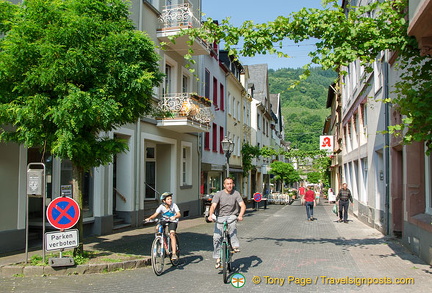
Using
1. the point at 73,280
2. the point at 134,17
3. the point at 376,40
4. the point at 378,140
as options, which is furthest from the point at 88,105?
the point at 378,140

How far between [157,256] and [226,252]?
1.32 metres

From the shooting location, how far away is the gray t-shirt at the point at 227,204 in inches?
321

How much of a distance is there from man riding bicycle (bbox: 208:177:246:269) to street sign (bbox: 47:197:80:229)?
2549 millimetres

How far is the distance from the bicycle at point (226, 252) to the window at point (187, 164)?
13327mm

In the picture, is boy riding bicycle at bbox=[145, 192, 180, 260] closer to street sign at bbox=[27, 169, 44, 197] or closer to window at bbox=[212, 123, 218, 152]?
street sign at bbox=[27, 169, 44, 197]

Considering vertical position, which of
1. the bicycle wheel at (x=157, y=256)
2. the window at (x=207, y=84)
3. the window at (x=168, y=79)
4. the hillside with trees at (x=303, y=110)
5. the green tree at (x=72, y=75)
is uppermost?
the hillside with trees at (x=303, y=110)

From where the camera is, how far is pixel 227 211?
26.7ft

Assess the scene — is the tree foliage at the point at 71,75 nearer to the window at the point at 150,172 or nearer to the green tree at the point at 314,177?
the window at the point at 150,172

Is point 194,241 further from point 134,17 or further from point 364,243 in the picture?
point 134,17

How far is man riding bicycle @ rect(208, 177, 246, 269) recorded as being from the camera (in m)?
7.96

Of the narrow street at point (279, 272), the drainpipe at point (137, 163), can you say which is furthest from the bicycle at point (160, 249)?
the drainpipe at point (137, 163)

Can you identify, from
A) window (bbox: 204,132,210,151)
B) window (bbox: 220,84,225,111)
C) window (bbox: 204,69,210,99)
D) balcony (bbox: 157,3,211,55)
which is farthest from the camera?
window (bbox: 220,84,225,111)

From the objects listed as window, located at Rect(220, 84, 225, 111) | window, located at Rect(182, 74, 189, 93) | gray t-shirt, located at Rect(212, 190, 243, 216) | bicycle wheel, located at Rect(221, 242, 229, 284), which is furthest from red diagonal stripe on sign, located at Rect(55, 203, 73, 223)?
window, located at Rect(220, 84, 225, 111)

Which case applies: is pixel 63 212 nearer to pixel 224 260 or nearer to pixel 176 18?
pixel 224 260
